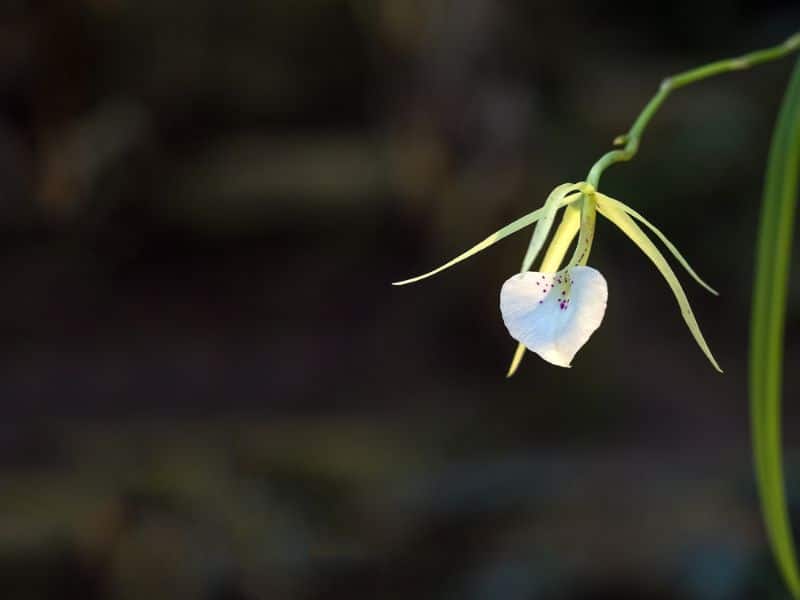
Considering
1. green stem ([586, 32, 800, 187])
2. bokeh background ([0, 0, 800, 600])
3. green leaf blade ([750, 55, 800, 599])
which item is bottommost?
bokeh background ([0, 0, 800, 600])

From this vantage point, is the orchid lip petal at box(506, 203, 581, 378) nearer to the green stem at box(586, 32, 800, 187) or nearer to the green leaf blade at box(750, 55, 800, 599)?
the green stem at box(586, 32, 800, 187)

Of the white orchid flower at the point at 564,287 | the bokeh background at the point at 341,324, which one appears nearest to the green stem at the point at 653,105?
the white orchid flower at the point at 564,287

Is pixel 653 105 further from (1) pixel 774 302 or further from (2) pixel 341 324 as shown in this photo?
(2) pixel 341 324

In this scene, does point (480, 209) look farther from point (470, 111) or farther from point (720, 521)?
point (720, 521)

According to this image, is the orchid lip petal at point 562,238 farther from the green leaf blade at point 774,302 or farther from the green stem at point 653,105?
the green leaf blade at point 774,302

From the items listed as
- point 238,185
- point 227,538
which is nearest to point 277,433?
point 227,538

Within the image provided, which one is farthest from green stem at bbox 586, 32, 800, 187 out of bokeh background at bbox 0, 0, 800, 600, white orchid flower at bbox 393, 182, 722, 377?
bokeh background at bbox 0, 0, 800, 600
